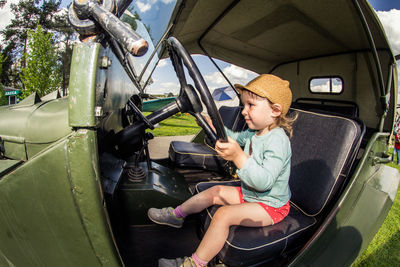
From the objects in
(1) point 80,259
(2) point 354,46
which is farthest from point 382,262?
(1) point 80,259

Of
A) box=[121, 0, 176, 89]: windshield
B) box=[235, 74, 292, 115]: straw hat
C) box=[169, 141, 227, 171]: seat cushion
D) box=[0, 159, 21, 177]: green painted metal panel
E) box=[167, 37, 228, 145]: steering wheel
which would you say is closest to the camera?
Answer: box=[0, 159, 21, 177]: green painted metal panel

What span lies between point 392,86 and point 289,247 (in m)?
1.15

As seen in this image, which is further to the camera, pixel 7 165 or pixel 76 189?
pixel 7 165

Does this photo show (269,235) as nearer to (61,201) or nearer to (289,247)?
(289,247)

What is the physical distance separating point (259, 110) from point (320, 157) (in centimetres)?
58

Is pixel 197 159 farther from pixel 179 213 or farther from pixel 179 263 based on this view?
pixel 179 263

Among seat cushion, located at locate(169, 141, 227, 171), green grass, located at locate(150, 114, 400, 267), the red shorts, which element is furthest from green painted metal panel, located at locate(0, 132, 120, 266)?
seat cushion, located at locate(169, 141, 227, 171)

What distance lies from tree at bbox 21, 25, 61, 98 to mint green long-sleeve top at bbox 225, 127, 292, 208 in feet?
39.5

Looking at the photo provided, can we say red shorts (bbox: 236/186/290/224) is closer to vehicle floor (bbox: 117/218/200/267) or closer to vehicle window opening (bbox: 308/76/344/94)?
vehicle floor (bbox: 117/218/200/267)

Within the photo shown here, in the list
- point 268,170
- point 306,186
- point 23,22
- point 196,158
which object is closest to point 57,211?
point 268,170

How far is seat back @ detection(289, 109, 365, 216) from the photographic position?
1.37 meters

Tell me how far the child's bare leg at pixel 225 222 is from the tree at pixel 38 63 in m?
12.0

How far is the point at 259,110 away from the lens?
129 cm

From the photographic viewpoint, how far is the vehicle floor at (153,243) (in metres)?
1.44
